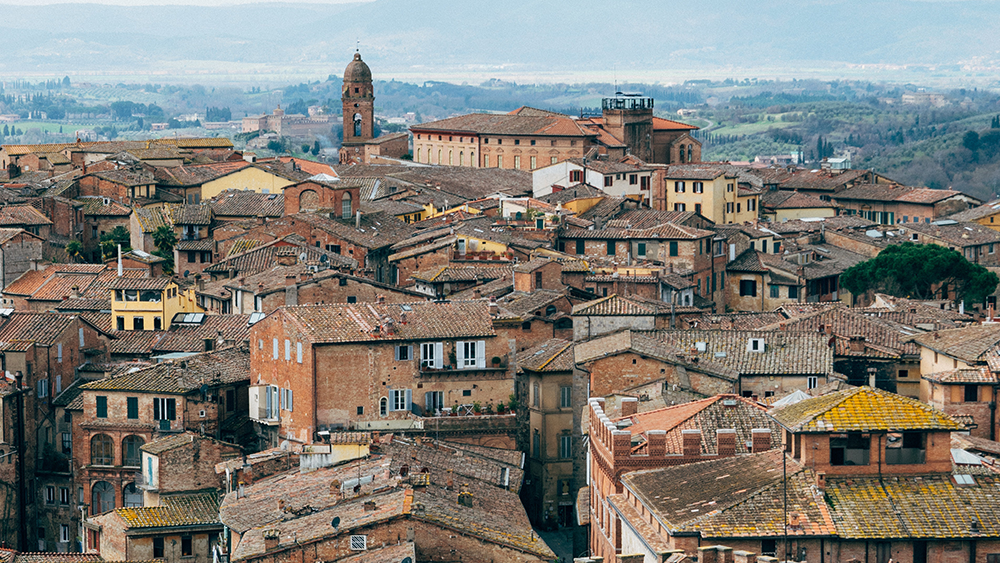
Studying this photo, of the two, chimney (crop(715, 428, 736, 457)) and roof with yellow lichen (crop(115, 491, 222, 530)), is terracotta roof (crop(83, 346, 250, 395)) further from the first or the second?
chimney (crop(715, 428, 736, 457))

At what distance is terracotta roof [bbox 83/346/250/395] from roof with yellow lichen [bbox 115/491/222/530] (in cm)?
Answer: 515

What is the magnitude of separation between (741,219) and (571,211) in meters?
16.0

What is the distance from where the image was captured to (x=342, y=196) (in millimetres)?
85562

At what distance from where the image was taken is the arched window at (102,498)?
56.9 meters

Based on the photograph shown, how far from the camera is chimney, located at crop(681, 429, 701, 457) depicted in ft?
133

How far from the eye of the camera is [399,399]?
54469mm

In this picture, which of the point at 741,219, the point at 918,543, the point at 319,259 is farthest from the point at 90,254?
the point at 918,543

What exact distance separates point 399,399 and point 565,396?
5020 mm

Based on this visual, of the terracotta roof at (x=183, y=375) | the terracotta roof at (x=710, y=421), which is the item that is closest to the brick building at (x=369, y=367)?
the terracotta roof at (x=183, y=375)

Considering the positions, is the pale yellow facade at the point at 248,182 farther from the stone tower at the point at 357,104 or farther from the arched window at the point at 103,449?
the stone tower at the point at 357,104

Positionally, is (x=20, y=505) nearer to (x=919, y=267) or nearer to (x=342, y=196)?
(x=342, y=196)

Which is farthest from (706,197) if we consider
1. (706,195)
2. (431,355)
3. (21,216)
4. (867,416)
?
(867,416)

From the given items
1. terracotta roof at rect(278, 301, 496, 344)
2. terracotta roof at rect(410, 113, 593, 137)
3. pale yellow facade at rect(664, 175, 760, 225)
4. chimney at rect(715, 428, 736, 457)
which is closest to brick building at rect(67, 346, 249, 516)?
terracotta roof at rect(278, 301, 496, 344)

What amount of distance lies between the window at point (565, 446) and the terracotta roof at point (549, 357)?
217 centimetres
